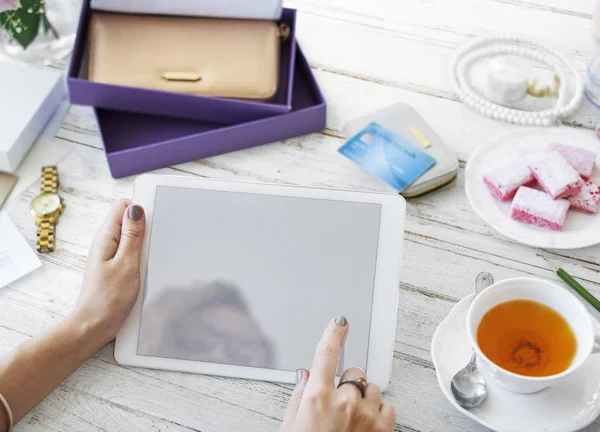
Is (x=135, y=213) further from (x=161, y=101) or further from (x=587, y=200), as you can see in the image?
(x=587, y=200)

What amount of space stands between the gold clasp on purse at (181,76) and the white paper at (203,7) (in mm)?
111

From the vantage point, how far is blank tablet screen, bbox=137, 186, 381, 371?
0.91 m

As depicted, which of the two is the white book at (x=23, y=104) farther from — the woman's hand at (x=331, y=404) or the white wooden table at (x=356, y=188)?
the woman's hand at (x=331, y=404)

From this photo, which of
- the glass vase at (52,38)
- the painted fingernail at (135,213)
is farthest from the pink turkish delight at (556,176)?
the glass vase at (52,38)

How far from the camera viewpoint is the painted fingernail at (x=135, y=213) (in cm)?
95

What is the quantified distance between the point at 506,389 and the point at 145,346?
0.44 meters

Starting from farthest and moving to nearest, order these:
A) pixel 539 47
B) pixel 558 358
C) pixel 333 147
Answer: pixel 539 47, pixel 333 147, pixel 558 358

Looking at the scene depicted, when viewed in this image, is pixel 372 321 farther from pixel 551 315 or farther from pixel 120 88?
pixel 120 88

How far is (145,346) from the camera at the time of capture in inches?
36.0

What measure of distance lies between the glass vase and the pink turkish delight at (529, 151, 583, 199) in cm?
80

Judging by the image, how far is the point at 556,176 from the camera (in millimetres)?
1019

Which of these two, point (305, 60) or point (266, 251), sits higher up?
point (305, 60)

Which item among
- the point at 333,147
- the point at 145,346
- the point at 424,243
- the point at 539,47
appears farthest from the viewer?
the point at 539,47

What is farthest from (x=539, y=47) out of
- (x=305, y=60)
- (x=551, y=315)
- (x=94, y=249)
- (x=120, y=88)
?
(x=94, y=249)
